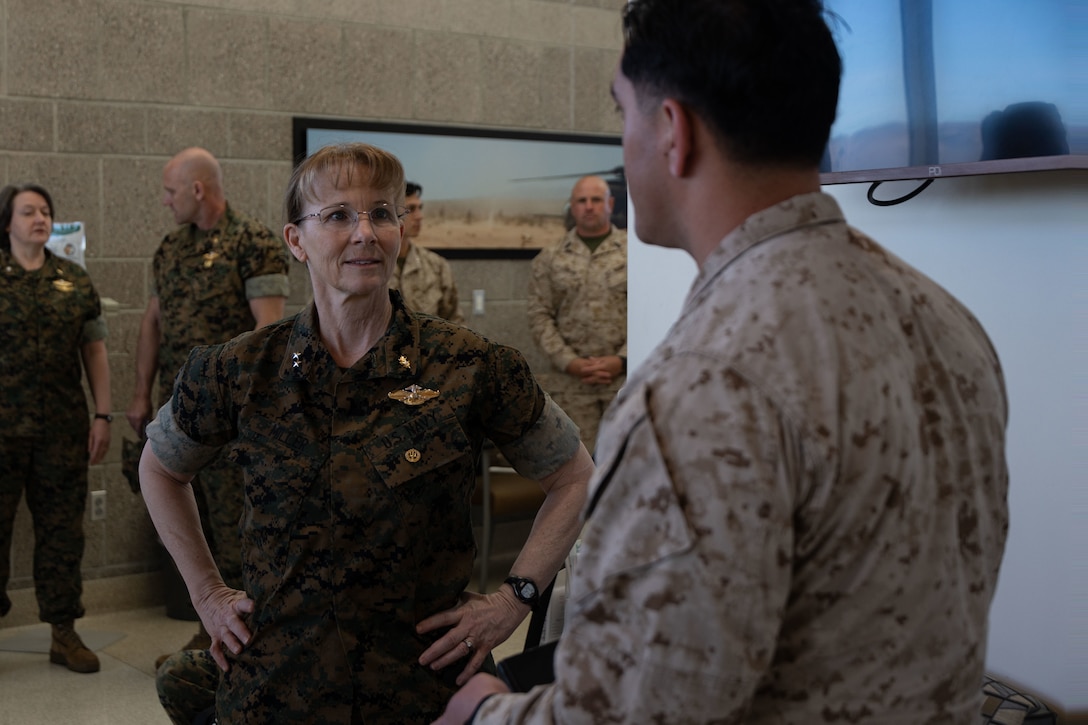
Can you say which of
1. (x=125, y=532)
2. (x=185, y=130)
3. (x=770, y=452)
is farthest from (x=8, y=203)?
(x=770, y=452)

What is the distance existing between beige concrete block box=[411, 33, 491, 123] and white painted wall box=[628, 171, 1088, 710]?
3767 millimetres

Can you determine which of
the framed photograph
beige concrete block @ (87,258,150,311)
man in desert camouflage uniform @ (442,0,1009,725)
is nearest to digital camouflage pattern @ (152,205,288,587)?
beige concrete block @ (87,258,150,311)

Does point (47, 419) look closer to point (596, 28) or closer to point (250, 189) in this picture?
point (250, 189)

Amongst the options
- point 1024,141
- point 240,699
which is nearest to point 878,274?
point 1024,141

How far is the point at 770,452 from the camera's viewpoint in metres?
0.81

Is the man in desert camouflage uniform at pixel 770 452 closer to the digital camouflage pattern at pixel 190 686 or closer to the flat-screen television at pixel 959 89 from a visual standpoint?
the flat-screen television at pixel 959 89

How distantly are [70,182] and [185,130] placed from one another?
1.73ft

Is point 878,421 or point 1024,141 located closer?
point 878,421

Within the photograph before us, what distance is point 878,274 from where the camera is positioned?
94cm

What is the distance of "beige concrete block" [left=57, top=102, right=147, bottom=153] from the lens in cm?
459

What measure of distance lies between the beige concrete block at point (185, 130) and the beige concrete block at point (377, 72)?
23.8 inches

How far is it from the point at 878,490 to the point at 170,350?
12.1 ft

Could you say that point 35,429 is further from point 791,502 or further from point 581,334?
point 791,502

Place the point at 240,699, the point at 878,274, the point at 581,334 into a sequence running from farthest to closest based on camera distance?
1. the point at 581,334
2. the point at 240,699
3. the point at 878,274
